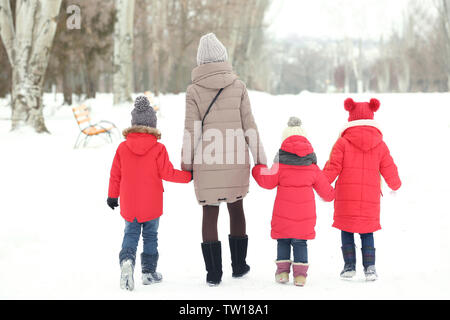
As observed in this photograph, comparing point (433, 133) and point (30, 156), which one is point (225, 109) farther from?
point (433, 133)

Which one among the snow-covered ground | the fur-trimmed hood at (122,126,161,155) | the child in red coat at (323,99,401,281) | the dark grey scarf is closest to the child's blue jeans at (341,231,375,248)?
the child in red coat at (323,99,401,281)

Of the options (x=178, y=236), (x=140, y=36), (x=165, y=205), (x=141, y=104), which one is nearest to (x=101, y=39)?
(x=140, y=36)

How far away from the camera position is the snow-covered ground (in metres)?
3.81

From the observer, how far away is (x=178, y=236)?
216 inches

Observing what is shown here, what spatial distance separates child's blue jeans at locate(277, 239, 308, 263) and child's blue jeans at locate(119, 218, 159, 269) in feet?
2.97

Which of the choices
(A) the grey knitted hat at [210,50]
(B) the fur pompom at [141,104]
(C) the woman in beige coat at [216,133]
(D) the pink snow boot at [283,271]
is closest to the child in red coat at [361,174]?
(D) the pink snow boot at [283,271]

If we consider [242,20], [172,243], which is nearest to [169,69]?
[242,20]

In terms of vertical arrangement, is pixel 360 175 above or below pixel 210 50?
below

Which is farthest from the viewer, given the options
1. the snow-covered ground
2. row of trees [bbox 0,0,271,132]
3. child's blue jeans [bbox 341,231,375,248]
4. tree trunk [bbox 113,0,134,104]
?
tree trunk [bbox 113,0,134,104]

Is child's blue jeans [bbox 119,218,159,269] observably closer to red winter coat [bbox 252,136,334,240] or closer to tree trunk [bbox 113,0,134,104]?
red winter coat [bbox 252,136,334,240]

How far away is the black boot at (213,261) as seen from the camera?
12.5 feet

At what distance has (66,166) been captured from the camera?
29.6ft

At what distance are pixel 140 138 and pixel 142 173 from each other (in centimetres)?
24

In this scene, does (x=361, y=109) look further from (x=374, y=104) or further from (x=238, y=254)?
(x=238, y=254)
